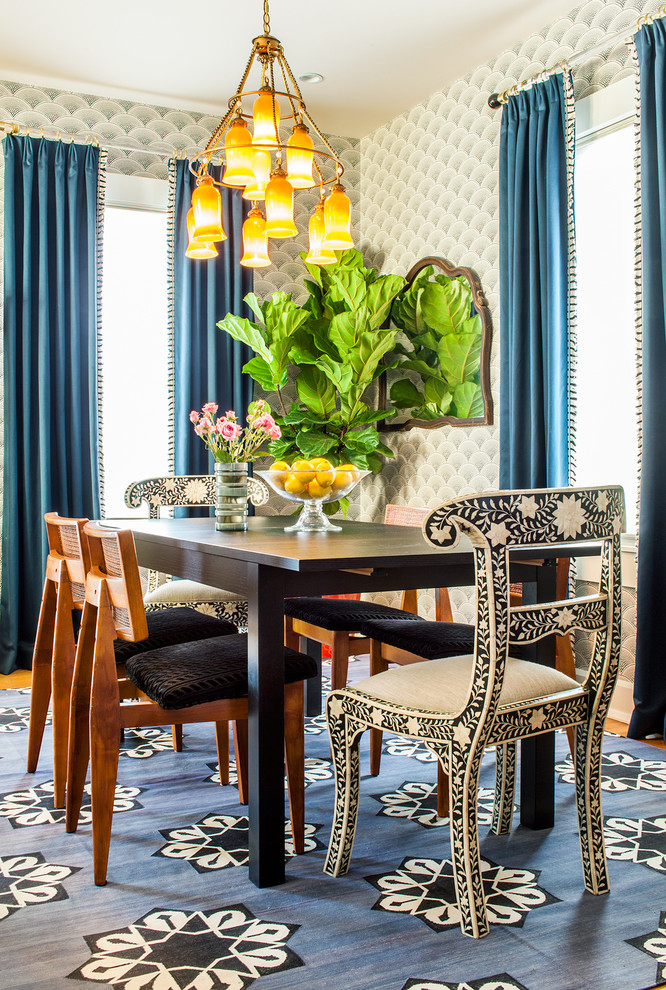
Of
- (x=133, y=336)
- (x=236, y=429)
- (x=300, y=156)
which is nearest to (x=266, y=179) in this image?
(x=300, y=156)

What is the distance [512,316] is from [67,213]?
2324 mm

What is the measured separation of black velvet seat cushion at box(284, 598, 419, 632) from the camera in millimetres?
2756

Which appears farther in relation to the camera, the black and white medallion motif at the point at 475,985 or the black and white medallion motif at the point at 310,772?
the black and white medallion motif at the point at 310,772

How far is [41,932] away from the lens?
5.61 feet

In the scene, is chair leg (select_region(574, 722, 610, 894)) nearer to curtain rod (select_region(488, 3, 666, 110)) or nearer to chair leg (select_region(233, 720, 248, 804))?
chair leg (select_region(233, 720, 248, 804))

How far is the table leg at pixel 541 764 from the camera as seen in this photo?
2.21 m

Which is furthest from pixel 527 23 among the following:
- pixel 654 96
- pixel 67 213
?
pixel 67 213

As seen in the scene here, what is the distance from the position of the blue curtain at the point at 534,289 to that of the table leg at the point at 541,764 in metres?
1.43

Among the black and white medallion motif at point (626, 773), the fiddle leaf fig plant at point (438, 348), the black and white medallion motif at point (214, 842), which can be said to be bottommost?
the black and white medallion motif at point (626, 773)

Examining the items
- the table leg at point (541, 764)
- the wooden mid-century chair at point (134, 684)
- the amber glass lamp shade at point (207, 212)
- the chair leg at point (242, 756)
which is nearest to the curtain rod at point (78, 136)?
the amber glass lamp shade at point (207, 212)

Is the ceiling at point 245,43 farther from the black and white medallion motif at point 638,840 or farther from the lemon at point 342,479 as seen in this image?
the black and white medallion motif at point 638,840

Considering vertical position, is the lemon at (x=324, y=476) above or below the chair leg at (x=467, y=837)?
above

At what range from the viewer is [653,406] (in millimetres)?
3064

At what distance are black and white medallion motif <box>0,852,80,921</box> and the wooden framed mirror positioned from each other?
2.81 metres
